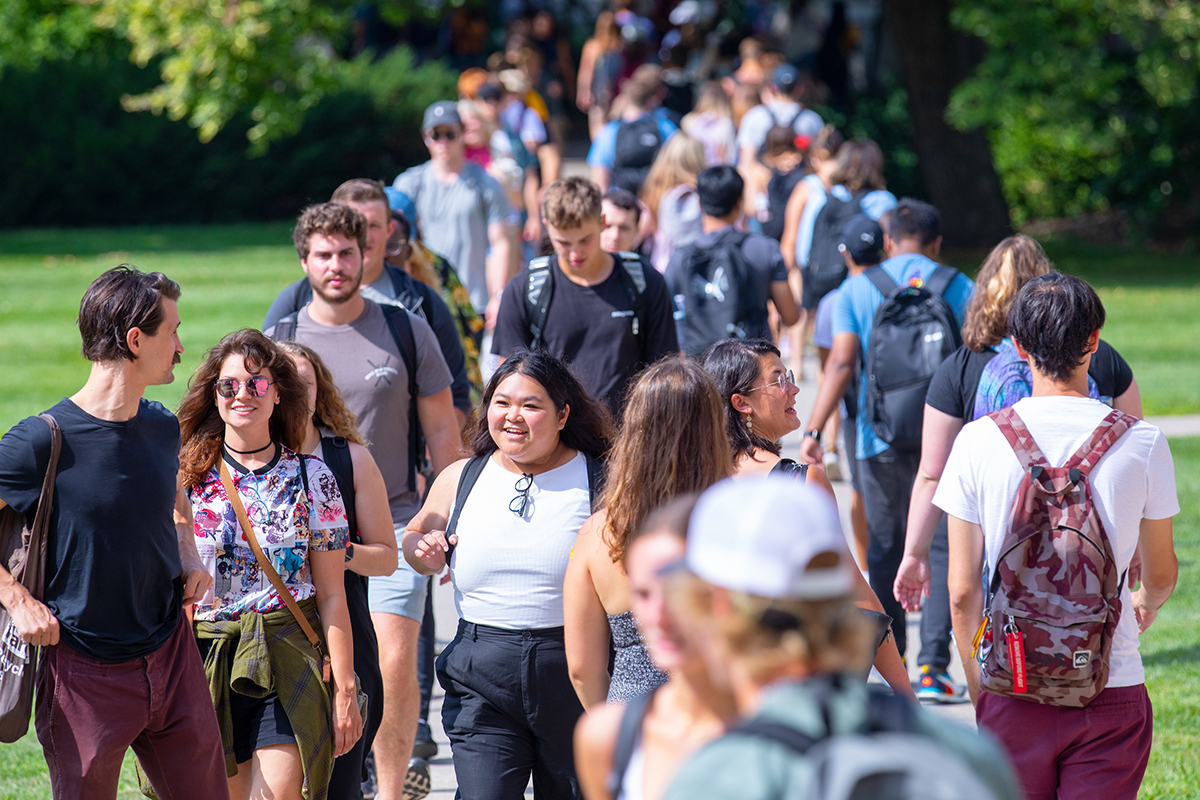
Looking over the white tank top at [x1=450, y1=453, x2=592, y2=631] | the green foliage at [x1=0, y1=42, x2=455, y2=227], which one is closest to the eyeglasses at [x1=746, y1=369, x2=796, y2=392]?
the white tank top at [x1=450, y1=453, x2=592, y2=631]

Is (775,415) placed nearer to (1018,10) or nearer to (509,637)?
(509,637)

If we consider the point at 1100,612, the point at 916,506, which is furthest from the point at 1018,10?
the point at 1100,612

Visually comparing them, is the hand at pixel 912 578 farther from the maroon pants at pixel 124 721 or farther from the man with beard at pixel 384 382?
the maroon pants at pixel 124 721

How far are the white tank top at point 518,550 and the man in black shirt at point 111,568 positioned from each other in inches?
30.0

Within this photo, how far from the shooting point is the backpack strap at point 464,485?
3.97 meters

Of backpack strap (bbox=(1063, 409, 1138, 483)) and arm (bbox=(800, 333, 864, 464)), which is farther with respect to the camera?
arm (bbox=(800, 333, 864, 464))

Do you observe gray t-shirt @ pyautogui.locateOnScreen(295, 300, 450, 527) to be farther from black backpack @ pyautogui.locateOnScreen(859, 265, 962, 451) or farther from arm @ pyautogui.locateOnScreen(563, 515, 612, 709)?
black backpack @ pyautogui.locateOnScreen(859, 265, 962, 451)

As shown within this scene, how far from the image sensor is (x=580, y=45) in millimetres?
29500

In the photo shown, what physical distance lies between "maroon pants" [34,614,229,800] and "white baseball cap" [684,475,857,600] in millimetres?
2275

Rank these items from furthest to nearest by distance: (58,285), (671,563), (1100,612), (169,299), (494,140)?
(58,285) → (494,140) → (169,299) → (1100,612) → (671,563)

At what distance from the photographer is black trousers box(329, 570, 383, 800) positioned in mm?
4188

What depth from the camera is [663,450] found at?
10.9ft

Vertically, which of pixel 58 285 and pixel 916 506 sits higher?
pixel 58 285

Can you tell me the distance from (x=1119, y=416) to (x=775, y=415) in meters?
0.95
